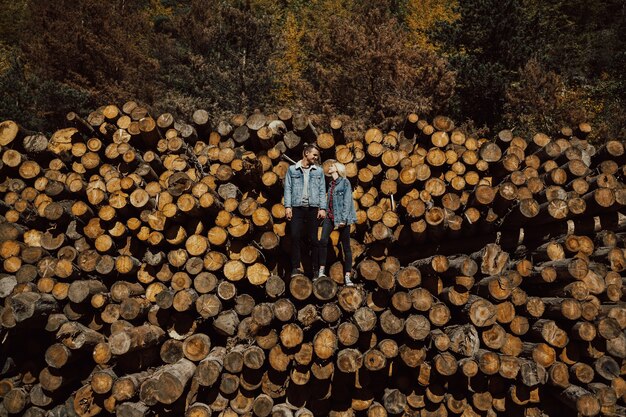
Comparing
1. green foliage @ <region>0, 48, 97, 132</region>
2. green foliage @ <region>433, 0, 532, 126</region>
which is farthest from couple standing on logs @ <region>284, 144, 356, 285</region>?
green foliage @ <region>0, 48, 97, 132</region>

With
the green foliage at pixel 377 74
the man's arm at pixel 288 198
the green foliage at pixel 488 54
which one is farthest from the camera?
the green foliage at pixel 488 54

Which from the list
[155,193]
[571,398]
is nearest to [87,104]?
[155,193]

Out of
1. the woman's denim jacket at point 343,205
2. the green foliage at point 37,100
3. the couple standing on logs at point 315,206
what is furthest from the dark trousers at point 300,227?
the green foliage at point 37,100

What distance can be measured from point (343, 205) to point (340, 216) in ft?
0.51

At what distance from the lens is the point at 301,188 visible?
5.00 m

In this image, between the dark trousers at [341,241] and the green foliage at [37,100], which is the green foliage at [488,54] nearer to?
the dark trousers at [341,241]

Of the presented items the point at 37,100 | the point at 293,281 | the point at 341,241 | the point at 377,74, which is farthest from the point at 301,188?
the point at 37,100

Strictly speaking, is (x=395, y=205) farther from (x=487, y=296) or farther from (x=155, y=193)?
(x=155, y=193)

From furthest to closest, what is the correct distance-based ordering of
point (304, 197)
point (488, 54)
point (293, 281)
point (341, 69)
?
point (341, 69) < point (488, 54) < point (304, 197) < point (293, 281)

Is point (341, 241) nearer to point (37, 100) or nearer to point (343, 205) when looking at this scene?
point (343, 205)

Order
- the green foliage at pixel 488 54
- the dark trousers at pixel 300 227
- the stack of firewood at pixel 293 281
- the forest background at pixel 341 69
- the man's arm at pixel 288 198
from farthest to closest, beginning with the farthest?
1. the green foliage at pixel 488 54
2. the forest background at pixel 341 69
3. the dark trousers at pixel 300 227
4. the man's arm at pixel 288 198
5. the stack of firewood at pixel 293 281

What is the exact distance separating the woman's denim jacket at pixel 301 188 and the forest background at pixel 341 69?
9.00 meters

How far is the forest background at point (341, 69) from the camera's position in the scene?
1470 centimetres

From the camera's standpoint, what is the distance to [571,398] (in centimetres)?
414
